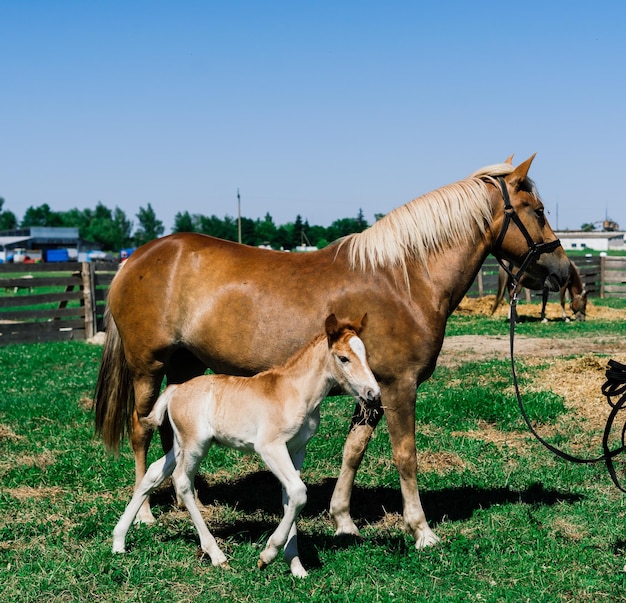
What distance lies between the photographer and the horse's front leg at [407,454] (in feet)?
15.8

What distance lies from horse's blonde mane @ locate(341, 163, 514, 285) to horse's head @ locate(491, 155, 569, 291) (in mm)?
119

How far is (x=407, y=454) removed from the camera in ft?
16.0

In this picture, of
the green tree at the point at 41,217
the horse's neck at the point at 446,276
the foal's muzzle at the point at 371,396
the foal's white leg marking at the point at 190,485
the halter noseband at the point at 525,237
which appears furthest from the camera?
the green tree at the point at 41,217

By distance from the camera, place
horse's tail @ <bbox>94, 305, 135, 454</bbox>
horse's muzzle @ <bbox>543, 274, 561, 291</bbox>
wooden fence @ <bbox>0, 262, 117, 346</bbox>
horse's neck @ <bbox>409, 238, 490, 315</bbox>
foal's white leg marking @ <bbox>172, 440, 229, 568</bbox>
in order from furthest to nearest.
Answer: wooden fence @ <bbox>0, 262, 117, 346</bbox>, horse's tail @ <bbox>94, 305, 135, 454</bbox>, horse's muzzle @ <bbox>543, 274, 561, 291</bbox>, horse's neck @ <bbox>409, 238, 490, 315</bbox>, foal's white leg marking @ <bbox>172, 440, 229, 568</bbox>

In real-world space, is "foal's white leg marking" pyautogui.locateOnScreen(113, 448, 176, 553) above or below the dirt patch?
above

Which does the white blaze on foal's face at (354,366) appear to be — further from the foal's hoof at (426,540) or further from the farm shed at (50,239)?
the farm shed at (50,239)

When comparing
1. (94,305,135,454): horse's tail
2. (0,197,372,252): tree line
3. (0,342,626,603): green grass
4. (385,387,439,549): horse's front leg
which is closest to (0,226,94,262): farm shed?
(0,197,372,252): tree line

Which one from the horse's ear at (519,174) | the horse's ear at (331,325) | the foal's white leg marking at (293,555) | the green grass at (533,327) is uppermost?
the horse's ear at (519,174)

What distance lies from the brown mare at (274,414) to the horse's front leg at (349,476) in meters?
0.72

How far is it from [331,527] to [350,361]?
1866mm

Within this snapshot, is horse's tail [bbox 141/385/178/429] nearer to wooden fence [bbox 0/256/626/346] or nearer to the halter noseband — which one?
the halter noseband

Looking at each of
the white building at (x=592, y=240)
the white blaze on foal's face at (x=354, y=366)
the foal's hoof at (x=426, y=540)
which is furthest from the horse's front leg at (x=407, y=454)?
the white building at (x=592, y=240)

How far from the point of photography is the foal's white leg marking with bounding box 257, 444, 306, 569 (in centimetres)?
404

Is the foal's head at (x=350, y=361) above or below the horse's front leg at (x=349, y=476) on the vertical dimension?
above
